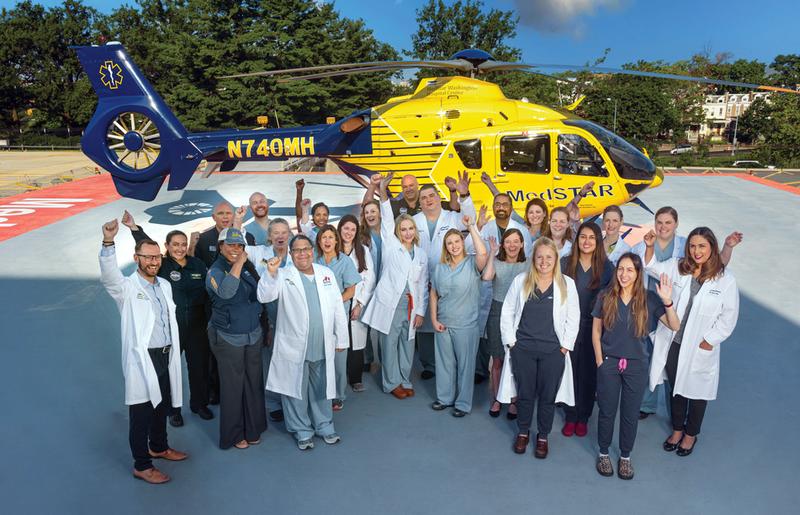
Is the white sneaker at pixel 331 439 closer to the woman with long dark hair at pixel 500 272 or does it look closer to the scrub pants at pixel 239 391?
the scrub pants at pixel 239 391

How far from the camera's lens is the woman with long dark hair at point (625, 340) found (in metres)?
3.85

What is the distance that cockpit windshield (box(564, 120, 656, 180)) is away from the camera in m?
9.31

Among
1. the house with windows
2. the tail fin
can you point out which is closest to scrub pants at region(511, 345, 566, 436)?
the tail fin

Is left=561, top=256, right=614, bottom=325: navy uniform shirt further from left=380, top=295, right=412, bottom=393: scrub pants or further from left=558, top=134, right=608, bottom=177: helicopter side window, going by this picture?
left=558, top=134, right=608, bottom=177: helicopter side window

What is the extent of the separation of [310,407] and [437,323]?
129cm

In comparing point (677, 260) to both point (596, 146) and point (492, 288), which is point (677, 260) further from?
point (596, 146)

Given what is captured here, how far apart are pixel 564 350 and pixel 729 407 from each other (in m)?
2.08

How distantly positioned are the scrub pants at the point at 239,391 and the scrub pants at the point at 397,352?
1.26 metres

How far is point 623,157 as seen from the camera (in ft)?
30.6

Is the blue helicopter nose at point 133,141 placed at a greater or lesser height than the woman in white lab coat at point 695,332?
greater

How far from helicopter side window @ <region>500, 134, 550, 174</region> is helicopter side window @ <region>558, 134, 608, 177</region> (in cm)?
25

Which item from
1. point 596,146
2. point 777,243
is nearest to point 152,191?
point 596,146

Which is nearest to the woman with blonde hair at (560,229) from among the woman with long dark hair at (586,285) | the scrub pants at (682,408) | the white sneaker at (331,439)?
the woman with long dark hair at (586,285)

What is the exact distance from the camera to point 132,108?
11.5 m
